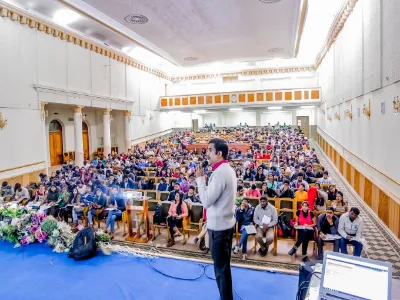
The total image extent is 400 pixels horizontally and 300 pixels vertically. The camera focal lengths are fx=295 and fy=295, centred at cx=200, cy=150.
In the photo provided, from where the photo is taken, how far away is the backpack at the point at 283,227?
18.0ft

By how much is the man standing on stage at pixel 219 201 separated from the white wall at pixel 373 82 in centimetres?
456

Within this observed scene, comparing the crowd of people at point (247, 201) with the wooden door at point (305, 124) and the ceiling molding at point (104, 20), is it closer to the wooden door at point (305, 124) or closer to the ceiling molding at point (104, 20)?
the ceiling molding at point (104, 20)

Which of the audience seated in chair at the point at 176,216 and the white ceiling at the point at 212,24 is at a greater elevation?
the white ceiling at the point at 212,24

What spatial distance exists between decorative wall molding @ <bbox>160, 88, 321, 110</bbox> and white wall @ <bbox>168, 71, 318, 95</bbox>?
112 inches

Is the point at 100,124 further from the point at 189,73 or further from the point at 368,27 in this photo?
the point at 368,27

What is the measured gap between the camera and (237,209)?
18.7 ft

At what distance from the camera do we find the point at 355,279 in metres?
1.83

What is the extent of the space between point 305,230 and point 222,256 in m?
2.96

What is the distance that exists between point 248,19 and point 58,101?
28.8ft

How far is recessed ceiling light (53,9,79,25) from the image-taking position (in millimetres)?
12539

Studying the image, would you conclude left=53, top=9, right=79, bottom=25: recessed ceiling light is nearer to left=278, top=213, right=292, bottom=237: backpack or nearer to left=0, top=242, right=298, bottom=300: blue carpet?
left=0, top=242, right=298, bottom=300: blue carpet

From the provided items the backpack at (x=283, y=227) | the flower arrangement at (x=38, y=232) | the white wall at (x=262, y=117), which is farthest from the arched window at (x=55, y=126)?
the white wall at (x=262, y=117)

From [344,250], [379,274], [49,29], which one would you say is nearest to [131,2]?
[49,29]

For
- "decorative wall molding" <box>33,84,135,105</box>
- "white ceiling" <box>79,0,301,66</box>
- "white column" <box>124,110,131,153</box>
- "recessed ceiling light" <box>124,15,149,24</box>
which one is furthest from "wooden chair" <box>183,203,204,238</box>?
"white column" <box>124,110,131,153</box>
